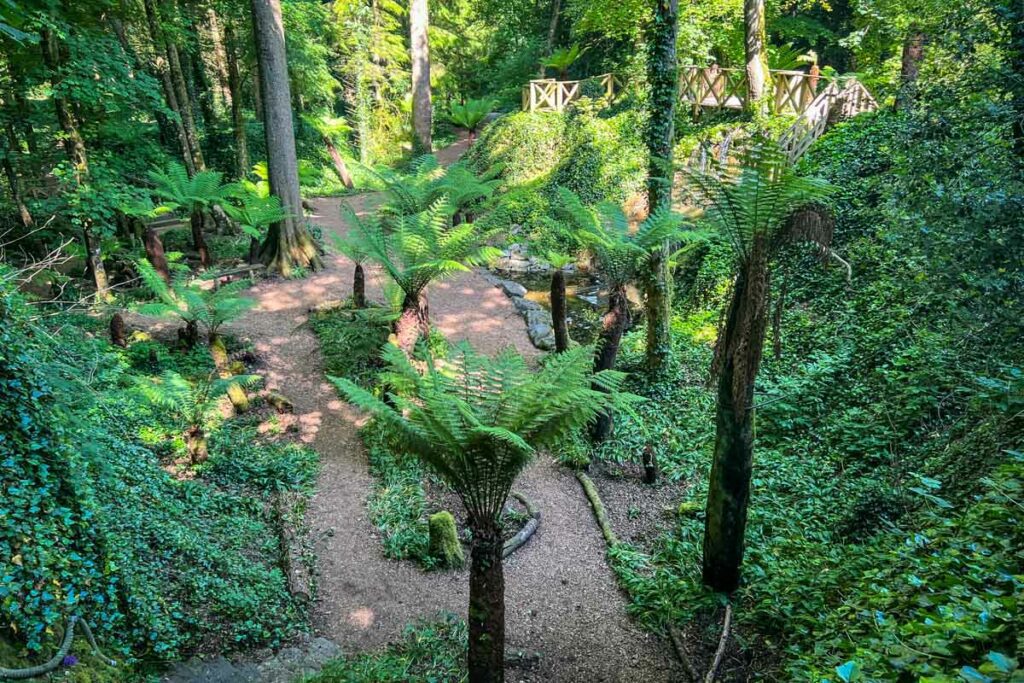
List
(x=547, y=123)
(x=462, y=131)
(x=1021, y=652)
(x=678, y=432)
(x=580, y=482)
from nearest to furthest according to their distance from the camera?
(x=1021, y=652) → (x=580, y=482) → (x=678, y=432) → (x=547, y=123) → (x=462, y=131)

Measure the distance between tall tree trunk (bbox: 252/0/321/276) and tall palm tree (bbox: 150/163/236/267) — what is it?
102cm

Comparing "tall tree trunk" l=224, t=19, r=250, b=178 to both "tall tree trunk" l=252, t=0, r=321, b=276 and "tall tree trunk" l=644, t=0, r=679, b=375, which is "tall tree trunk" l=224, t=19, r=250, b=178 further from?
"tall tree trunk" l=644, t=0, r=679, b=375

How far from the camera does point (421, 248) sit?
6.23 metres

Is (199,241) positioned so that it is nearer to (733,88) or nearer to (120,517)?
(120,517)

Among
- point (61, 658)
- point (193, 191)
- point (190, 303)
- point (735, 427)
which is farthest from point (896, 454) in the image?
point (193, 191)

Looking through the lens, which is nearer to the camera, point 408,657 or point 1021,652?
point 1021,652

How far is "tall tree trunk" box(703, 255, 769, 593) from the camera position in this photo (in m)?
3.41

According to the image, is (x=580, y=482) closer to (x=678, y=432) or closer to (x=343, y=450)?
(x=678, y=432)

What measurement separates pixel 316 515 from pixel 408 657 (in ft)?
6.31

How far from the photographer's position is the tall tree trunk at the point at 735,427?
11.2ft

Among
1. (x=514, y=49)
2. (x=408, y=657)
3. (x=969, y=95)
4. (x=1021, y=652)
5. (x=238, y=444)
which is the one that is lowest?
(x=408, y=657)

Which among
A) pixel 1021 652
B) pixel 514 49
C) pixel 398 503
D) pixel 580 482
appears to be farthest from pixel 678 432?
pixel 514 49

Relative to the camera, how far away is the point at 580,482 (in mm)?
5680

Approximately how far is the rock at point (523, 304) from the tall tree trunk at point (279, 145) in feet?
11.5
